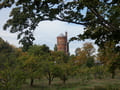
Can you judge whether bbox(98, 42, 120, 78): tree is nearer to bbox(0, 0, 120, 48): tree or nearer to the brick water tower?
bbox(0, 0, 120, 48): tree

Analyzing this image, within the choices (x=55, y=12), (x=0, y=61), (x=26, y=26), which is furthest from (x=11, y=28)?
(x=0, y=61)

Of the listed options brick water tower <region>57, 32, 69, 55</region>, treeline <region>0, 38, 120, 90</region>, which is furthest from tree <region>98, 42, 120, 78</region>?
brick water tower <region>57, 32, 69, 55</region>

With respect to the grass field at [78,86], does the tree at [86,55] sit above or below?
above

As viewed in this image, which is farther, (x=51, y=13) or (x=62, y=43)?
(x=62, y=43)

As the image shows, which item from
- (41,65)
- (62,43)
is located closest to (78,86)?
(41,65)

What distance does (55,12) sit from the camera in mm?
7602

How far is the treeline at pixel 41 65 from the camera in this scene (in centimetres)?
1341

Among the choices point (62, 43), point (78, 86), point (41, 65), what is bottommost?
point (78, 86)

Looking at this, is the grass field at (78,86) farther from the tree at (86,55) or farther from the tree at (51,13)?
the tree at (86,55)

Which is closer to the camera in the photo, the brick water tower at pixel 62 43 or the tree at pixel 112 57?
the tree at pixel 112 57

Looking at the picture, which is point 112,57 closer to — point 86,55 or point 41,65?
point 41,65

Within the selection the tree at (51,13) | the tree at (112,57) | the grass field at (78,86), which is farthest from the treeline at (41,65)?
the tree at (51,13)

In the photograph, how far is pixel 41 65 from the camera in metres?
24.9

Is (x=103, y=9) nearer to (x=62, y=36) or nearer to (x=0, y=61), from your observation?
(x=0, y=61)
